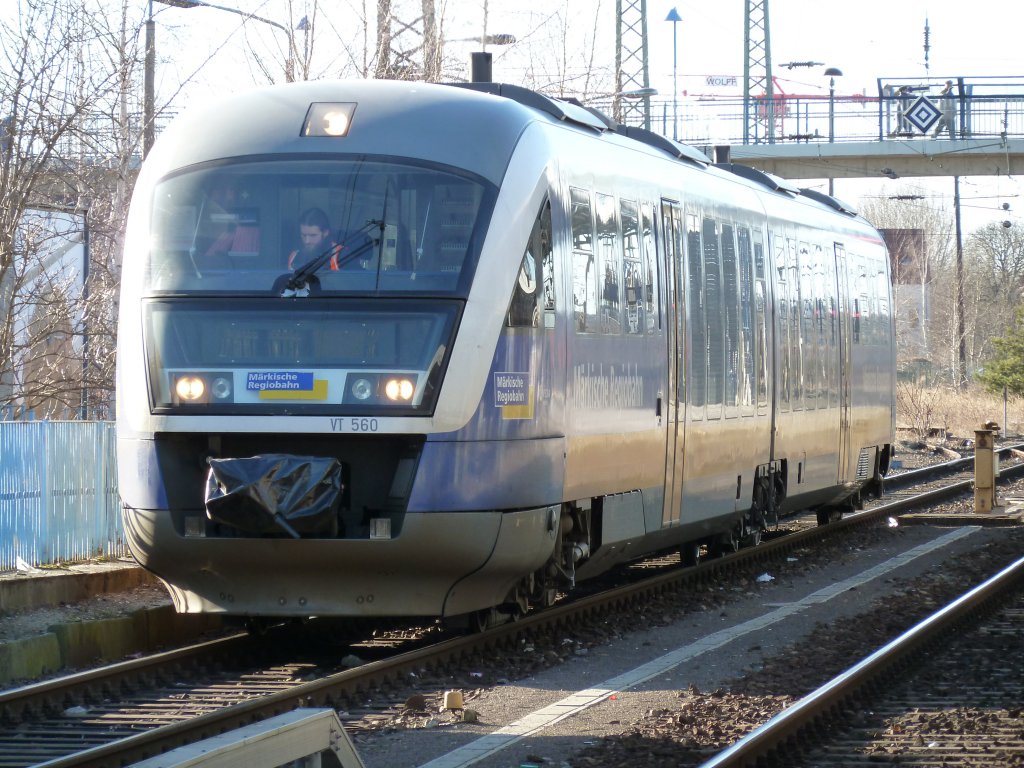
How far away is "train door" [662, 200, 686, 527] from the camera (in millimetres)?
11820

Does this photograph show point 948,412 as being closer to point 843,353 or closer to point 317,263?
point 843,353

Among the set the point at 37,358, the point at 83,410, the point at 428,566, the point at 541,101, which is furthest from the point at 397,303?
the point at 83,410

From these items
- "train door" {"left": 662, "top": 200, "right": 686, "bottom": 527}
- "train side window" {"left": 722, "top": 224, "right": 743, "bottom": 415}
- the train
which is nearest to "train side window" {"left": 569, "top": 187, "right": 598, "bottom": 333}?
the train

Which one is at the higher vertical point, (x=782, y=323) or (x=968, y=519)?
(x=782, y=323)

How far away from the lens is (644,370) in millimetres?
11281

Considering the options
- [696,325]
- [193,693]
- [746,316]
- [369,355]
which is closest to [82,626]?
[193,693]

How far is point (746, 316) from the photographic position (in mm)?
13781

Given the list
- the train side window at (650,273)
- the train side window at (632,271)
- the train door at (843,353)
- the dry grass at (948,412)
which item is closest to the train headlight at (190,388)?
the train side window at (632,271)

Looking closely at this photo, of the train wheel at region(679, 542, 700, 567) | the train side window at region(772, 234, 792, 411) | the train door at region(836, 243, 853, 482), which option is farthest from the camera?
the train door at region(836, 243, 853, 482)

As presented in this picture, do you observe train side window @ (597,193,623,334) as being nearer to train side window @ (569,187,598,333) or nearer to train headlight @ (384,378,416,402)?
train side window @ (569,187,598,333)

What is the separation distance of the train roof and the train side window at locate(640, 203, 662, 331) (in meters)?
1.68

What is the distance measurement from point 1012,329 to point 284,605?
140 ft

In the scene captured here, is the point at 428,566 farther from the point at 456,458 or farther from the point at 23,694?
the point at 23,694

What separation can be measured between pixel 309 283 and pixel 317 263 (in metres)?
0.13
